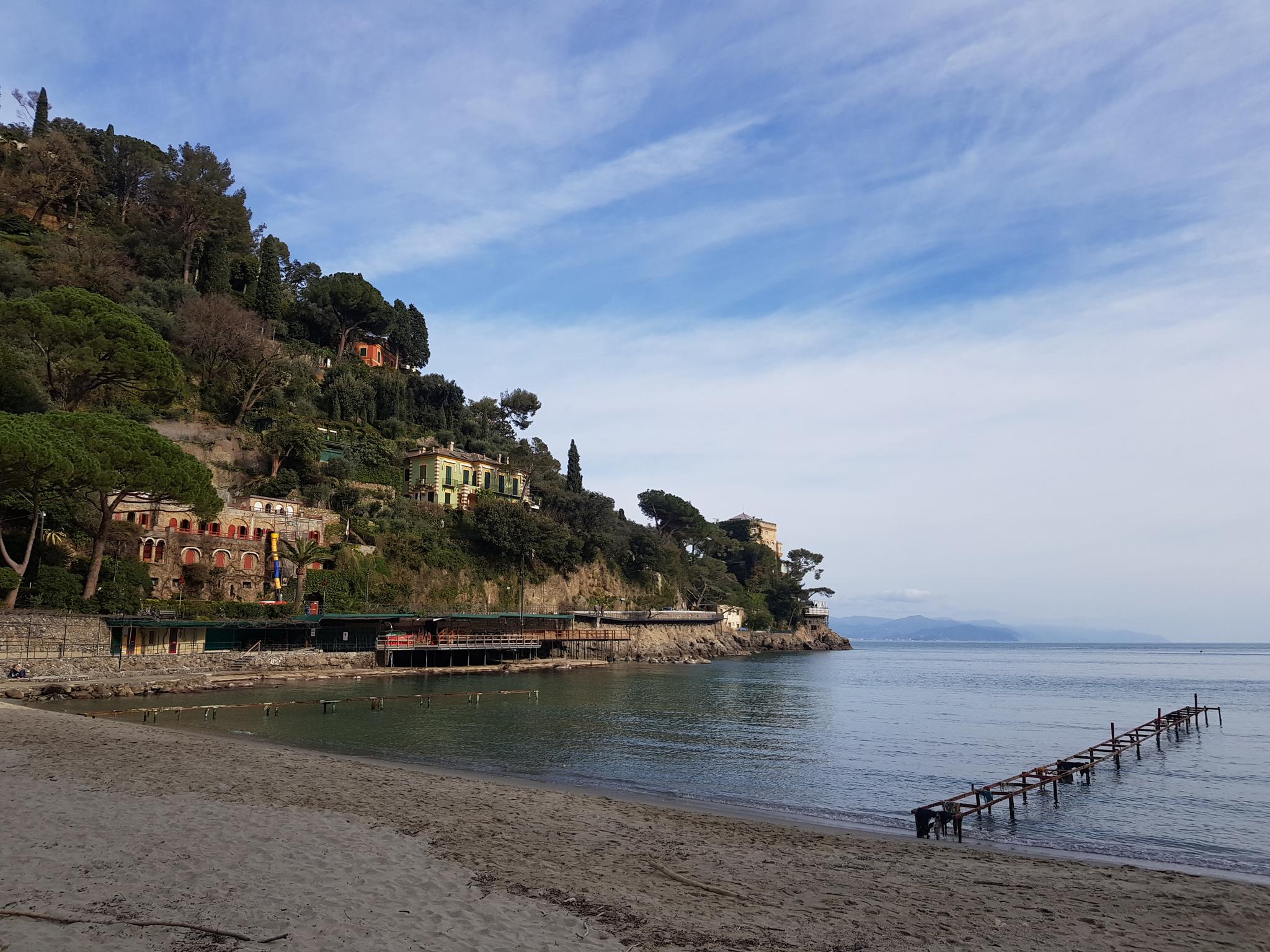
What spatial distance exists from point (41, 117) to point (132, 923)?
105 m

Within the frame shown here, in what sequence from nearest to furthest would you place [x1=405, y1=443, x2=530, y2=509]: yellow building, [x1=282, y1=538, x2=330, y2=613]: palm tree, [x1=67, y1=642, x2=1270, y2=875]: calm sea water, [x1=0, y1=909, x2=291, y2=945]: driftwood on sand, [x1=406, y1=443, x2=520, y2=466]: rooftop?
[x1=0, y1=909, x2=291, y2=945]: driftwood on sand
[x1=67, y1=642, x2=1270, y2=875]: calm sea water
[x1=282, y1=538, x2=330, y2=613]: palm tree
[x1=405, y1=443, x2=530, y2=509]: yellow building
[x1=406, y1=443, x2=520, y2=466]: rooftop

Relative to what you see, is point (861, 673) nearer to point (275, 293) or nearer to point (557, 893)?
point (275, 293)

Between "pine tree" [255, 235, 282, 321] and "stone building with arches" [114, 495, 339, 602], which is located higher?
"pine tree" [255, 235, 282, 321]

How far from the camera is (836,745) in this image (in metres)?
32.9

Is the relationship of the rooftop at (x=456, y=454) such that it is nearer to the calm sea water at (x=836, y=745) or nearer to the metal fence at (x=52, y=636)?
the calm sea water at (x=836, y=745)

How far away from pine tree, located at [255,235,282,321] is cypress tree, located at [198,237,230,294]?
308cm

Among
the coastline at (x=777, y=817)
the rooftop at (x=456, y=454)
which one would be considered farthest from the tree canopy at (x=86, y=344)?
the coastline at (x=777, y=817)

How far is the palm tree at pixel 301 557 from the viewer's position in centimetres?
5728

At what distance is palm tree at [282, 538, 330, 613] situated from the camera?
5728 centimetres

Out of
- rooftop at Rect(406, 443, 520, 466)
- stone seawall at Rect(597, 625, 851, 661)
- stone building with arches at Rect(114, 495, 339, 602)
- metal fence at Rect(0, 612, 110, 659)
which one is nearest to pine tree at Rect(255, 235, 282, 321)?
rooftop at Rect(406, 443, 520, 466)

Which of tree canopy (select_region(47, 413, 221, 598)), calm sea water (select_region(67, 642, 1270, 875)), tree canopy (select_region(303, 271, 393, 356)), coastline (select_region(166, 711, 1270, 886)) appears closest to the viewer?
coastline (select_region(166, 711, 1270, 886))

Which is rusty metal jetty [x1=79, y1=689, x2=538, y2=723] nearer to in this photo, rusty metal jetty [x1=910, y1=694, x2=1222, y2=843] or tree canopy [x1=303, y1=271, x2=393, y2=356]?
rusty metal jetty [x1=910, y1=694, x2=1222, y2=843]

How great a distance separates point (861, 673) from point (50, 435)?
71.5 metres

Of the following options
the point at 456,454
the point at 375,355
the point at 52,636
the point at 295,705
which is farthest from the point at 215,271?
the point at 295,705
